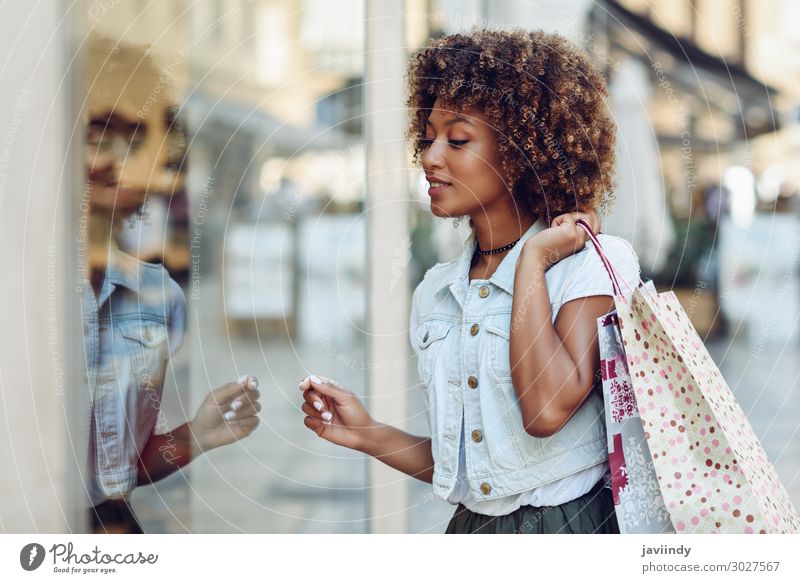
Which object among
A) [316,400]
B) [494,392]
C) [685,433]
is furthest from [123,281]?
[685,433]

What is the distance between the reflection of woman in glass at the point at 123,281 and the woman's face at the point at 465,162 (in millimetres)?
526

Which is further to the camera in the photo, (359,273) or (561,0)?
(359,273)

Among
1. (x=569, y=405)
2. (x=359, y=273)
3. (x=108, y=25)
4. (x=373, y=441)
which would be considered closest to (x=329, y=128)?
(x=359, y=273)

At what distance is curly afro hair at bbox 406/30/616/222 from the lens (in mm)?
1164

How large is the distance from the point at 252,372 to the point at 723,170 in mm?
829

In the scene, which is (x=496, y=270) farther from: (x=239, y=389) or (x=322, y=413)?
(x=239, y=389)

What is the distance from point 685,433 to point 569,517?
191 mm

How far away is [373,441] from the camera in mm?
1263

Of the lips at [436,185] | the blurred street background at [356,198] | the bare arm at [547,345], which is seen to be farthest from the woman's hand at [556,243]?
the blurred street background at [356,198]

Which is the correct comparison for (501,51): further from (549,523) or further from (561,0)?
(549,523)

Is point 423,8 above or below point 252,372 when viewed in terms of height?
above

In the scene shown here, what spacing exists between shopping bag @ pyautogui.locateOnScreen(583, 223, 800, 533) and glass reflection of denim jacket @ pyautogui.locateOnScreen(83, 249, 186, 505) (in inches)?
30.9

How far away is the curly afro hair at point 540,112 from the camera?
1164 millimetres

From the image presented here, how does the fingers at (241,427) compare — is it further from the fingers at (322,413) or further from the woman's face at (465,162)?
the woman's face at (465,162)
